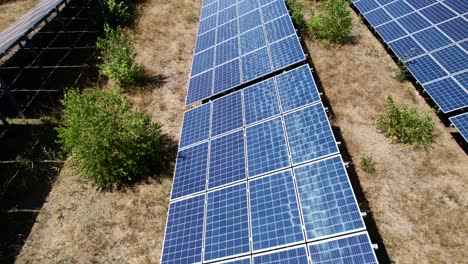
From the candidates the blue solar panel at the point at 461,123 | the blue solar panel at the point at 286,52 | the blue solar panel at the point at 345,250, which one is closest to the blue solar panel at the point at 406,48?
the blue solar panel at the point at 461,123

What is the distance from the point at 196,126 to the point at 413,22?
13687 millimetres

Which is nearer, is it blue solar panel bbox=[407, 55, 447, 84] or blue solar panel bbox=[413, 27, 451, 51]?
blue solar panel bbox=[407, 55, 447, 84]

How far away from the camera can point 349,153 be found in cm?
1518

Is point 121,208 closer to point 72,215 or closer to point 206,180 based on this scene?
point 72,215

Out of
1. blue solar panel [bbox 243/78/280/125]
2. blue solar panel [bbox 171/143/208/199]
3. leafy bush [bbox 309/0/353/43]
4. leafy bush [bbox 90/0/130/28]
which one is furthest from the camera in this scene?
leafy bush [bbox 90/0/130/28]

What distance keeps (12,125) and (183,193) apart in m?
12.8

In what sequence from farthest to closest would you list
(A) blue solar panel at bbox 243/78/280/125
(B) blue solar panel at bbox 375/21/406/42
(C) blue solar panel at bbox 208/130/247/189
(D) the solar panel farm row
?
(B) blue solar panel at bbox 375/21/406/42
(D) the solar panel farm row
(A) blue solar panel at bbox 243/78/280/125
(C) blue solar panel at bbox 208/130/247/189

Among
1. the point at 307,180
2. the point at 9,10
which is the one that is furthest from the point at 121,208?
the point at 9,10

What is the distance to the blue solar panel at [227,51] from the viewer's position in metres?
17.0

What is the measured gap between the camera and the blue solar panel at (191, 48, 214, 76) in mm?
17467

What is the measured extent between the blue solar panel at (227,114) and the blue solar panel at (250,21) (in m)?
5.57

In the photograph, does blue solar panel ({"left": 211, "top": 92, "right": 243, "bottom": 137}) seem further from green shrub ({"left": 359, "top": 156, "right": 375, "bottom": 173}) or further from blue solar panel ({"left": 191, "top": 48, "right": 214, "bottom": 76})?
green shrub ({"left": 359, "top": 156, "right": 375, "bottom": 173})

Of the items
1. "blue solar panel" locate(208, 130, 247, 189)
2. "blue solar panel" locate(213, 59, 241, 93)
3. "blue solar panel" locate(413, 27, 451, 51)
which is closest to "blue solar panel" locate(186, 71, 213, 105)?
"blue solar panel" locate(213, 59, 241, 93)

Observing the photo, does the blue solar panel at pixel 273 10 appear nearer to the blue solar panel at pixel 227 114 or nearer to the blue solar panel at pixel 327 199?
the blue solar panel at pixel 227 114
